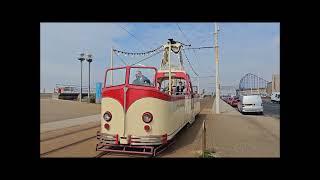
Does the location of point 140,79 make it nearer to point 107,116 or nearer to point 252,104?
point 107,116

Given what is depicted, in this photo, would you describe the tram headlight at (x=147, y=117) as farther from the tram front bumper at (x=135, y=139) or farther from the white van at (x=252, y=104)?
the white van at (x=252, y=104)

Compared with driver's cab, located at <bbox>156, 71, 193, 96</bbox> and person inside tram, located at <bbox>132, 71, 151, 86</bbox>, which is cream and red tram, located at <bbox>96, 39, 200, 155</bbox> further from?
driver's cab, located at <bbox>156, 71, 193, 96</bbox>

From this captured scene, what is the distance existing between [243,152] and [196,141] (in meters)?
2.61

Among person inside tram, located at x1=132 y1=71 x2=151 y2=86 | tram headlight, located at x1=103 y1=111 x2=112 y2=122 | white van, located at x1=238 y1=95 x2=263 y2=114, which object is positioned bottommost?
white van, located at x1=238 y1=95 x2=263 y2=114

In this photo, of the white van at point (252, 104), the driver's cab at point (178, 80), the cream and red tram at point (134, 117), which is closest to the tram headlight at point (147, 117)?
the cream and red tram at point (134, 117)

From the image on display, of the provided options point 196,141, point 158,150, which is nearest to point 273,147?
point 196,141

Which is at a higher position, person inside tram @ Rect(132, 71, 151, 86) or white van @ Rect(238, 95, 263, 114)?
person inside tram @ Rect(132, 71, 151, 86)

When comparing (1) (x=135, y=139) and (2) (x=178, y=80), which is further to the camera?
(2) (x=178, y=80)

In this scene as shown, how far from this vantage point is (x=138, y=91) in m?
8.18

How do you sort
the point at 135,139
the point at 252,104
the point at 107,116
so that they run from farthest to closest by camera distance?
the point at 252,104 → the point at 107,116 → the point at 135,139

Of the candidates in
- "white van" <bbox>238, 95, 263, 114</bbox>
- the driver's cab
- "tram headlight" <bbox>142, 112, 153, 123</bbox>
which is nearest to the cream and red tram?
"tram headlight" <bbox>142, 112, 153, 123</bbox>

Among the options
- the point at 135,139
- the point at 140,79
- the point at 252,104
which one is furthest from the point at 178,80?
the point at 252,104
